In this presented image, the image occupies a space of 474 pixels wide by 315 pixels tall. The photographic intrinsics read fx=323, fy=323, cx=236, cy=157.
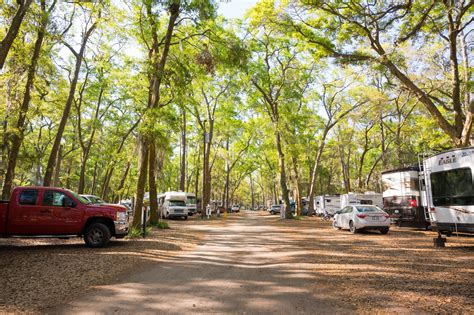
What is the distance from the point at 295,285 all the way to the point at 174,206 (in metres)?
25.9

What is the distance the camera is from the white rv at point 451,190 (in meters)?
10.6

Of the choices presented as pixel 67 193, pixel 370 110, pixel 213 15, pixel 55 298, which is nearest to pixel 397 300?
pixel 55 298

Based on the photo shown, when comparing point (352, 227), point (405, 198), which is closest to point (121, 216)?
point (352, 227)

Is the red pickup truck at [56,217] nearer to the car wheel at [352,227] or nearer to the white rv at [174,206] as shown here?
the car wheel at [352,227]

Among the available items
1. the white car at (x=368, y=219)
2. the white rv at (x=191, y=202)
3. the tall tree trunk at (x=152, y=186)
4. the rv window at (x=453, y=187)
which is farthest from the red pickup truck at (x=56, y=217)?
the white rv at (x=191, y=202)

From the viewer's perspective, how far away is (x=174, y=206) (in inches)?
1223

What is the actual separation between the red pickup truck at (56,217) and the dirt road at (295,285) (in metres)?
3.32

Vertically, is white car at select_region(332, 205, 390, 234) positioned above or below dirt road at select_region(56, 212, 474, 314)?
above

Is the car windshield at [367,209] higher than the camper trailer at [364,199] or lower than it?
lower

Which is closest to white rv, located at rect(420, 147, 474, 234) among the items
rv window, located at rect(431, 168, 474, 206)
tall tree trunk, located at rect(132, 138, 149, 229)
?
rv window, located at rect(431, 168, 474, 206)

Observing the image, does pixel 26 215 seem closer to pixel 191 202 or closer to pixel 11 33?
pixel 11 33

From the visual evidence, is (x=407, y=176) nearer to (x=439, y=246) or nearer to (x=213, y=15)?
(x=439, y=246)

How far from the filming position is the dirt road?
194 inches

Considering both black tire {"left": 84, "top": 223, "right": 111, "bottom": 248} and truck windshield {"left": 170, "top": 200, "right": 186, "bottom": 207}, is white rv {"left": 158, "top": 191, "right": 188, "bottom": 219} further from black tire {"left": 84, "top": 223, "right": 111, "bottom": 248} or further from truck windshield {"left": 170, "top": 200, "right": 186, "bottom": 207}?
black tire {"left": 84, "top": 223, "right": 111, "bottom": 248}
